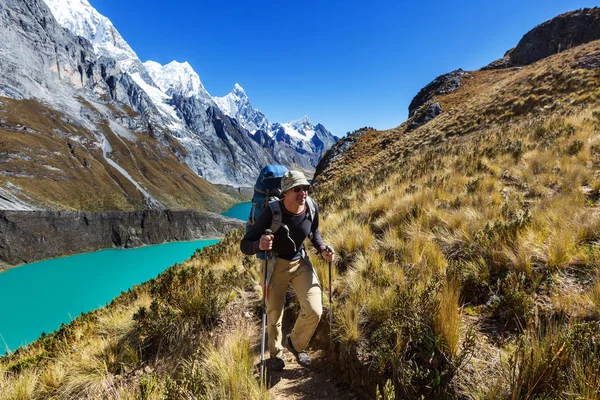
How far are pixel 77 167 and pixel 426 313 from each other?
10926 cm

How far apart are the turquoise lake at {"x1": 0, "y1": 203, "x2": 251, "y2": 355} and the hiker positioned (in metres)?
21.6

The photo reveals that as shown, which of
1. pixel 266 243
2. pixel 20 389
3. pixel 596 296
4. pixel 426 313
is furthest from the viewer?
pixel 20 389

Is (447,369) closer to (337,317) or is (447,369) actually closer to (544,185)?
(337,317)

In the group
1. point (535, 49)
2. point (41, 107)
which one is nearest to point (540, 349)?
point (535, 49)

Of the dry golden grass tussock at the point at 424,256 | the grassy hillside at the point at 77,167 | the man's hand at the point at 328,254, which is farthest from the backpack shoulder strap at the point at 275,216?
the grassy hillside at the point at 77,167

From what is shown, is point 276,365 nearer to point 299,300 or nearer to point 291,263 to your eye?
point 299,300

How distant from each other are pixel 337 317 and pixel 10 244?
64416mm

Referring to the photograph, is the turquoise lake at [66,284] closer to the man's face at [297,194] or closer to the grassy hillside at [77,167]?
the man's face at [297,194]

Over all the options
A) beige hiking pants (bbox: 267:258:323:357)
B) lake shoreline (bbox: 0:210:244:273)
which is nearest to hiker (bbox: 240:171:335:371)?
beige hiking pants (bbox: 267:258:323:357)

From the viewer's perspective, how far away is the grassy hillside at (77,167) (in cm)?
Answer: 6925

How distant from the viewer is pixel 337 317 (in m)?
3.62

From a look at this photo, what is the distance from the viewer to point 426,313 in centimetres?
290

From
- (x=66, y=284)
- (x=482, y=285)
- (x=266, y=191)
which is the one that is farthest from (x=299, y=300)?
(x=66, y=284)

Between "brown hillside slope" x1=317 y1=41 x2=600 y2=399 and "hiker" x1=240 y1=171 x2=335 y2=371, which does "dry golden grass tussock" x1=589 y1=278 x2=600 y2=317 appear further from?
"hiker" x1=240 y1=171 x2=335 y2=371
